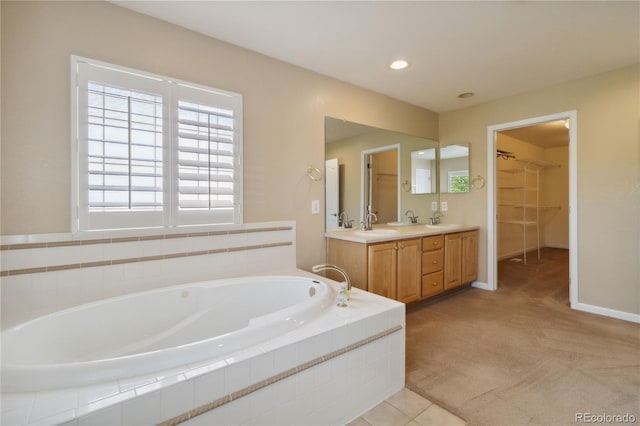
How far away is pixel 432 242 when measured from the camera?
312cm

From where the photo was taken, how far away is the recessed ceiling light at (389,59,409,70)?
2.60 meters

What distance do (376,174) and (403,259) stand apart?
40.3 inches

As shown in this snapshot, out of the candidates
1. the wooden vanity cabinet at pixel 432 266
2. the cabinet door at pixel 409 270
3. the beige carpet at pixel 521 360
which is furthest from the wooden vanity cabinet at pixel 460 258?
the cabinet door at pixel 409 270

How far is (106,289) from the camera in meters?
1.86

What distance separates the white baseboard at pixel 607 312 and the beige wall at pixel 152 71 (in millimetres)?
2673

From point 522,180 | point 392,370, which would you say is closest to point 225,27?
point 392,370

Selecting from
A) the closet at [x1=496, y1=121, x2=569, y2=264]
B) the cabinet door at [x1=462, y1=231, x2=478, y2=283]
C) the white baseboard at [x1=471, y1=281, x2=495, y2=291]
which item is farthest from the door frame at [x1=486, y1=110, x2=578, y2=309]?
the closet at [x1=496, y1=121, x2=569, y2=264]

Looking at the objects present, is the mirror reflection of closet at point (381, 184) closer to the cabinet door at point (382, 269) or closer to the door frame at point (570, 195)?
the cabinet door at point (382, 269)

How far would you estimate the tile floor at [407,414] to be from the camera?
1520mm

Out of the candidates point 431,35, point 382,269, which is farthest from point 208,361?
point 431,35

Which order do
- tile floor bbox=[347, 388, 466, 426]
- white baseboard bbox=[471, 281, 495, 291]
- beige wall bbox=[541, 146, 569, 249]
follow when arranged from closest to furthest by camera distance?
tile floor bbox=[347, 388, 466, 426] → white baseboard bbox=[471, 281, 495, 291] → beige wall bbox=[541, 146, 569, 249]

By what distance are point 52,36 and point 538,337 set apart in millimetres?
3924

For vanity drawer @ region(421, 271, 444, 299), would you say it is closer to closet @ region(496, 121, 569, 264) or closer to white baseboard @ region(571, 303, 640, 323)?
white baseboard @ region(571, 303, 640, 323)

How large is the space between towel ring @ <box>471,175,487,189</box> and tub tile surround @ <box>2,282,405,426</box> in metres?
2.63
